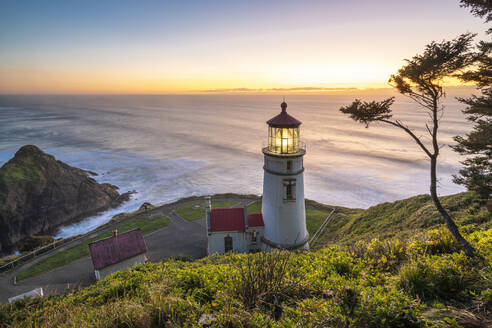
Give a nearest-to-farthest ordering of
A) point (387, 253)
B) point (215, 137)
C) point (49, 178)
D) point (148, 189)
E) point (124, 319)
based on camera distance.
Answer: point (124, 319) → point (387, 253) → point (49, 178) → point (148, 189) → point (215, 137)

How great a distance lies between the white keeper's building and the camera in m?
13.5

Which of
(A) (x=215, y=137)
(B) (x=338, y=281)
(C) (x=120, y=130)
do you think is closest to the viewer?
(B) (x=338, y=281)

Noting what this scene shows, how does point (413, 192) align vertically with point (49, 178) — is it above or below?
below

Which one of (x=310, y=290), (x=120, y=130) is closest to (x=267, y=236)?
(x=310, y=290)

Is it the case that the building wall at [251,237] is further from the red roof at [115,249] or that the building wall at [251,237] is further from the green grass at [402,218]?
the red roof at [115,249]

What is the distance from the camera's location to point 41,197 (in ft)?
100

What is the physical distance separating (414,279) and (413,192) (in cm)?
3763

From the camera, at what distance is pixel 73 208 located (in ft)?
101

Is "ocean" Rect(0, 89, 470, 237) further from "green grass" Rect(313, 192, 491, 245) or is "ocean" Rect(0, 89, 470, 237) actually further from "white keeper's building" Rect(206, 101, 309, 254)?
"white keeper's building" Rect(206, 101, 309, 254)

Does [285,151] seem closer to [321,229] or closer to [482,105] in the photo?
[482,105]

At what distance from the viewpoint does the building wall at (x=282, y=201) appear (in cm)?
1349

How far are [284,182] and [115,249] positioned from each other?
11.7 m

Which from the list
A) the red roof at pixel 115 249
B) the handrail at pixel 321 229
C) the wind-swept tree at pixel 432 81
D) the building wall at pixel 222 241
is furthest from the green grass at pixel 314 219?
the wind-swept tree at pixel 432 81

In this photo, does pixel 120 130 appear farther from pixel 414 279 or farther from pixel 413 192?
pixel 414 279
